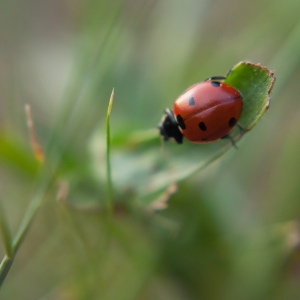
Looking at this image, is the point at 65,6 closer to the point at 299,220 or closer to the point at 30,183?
the point at 30,183

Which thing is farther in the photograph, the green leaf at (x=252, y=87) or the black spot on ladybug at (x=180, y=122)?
the black spot on ladybug at (x=180, y=122)

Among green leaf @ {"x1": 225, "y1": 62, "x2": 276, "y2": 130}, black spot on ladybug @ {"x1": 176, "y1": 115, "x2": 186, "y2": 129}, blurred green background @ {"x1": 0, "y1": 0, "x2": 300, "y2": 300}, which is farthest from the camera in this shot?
blurred green background @ {"x1": 0, "y1": 0, "x2": 300, "y2": 300}

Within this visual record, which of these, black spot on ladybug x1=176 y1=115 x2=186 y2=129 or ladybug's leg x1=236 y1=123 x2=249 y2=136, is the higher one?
black spot on ladybug x1=176 y1=115 x2=186 y2=129

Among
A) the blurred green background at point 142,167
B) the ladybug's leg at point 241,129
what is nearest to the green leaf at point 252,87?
the ladybug's leg at point 241,129

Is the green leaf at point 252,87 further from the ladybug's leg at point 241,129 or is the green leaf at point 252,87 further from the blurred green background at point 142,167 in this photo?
the blurred green background at point 142,167

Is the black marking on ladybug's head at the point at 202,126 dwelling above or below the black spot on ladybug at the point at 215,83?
below

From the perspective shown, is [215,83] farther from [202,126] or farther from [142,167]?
[142,167]

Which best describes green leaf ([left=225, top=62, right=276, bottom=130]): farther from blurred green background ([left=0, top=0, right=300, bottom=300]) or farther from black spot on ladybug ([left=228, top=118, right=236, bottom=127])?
blurred green background ([left=0, top=0, right=300, bottom=300])

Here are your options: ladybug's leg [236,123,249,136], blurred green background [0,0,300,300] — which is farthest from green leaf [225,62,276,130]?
blurred green background [0,0,300,300]
